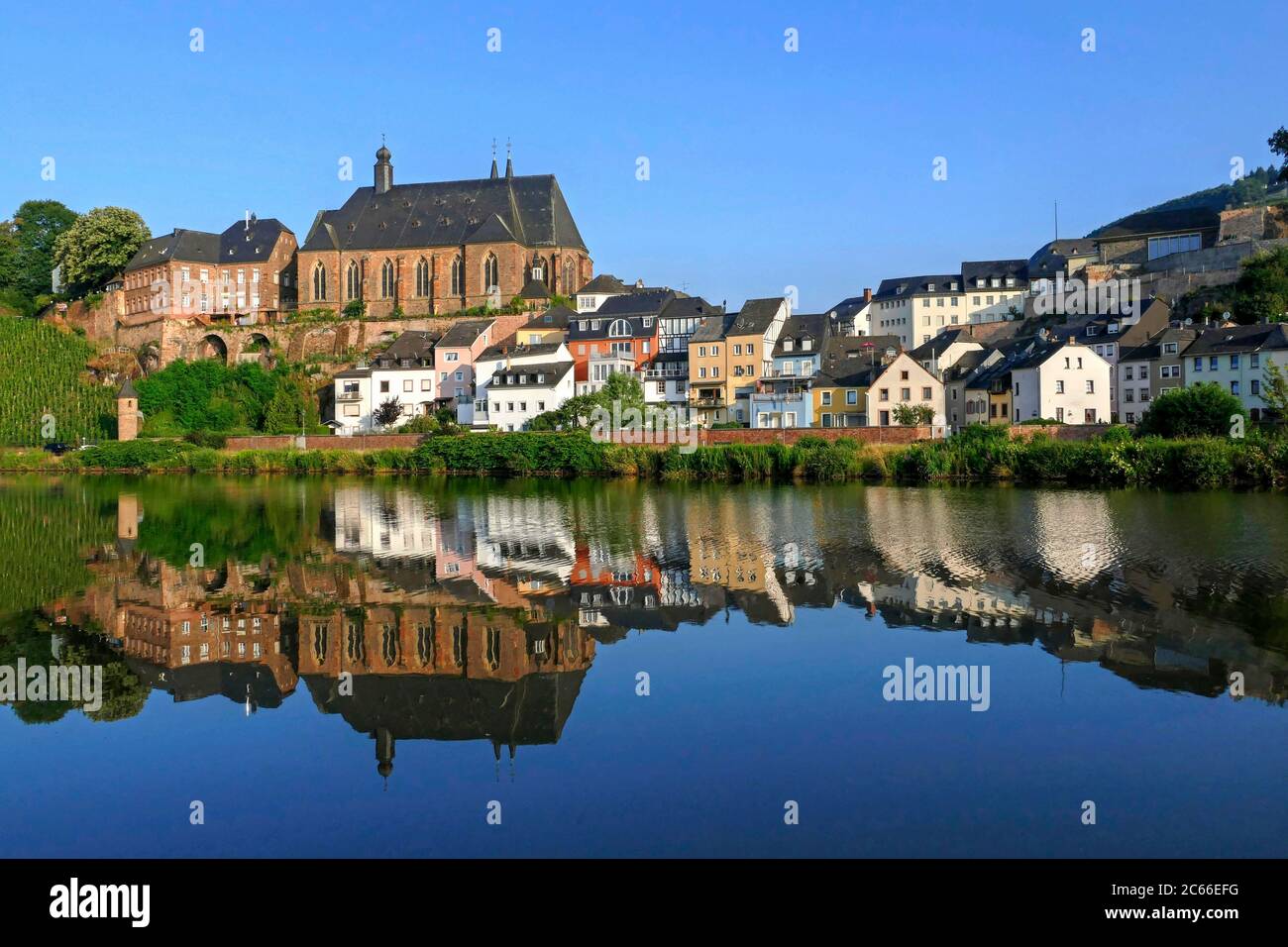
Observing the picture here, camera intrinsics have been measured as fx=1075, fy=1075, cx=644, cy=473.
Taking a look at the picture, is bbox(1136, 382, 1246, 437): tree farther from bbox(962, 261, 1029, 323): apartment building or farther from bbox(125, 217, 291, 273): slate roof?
bbox(125, 217, 291, 273): slate roof

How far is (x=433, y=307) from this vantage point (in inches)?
3342

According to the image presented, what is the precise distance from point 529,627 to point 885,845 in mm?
9172

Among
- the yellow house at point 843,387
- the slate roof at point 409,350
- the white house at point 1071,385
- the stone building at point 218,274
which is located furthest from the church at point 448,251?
the white house at point 1071,385

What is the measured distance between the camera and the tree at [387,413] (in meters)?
72.8

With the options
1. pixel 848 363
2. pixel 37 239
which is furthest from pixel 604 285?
pixel 37 239

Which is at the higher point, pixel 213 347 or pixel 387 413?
pixel 213 347

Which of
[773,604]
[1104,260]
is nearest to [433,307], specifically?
[1104,260]

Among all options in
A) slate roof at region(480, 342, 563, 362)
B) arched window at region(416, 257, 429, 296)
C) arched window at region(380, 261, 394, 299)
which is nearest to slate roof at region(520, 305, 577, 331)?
slate roof at region(480, 342, 563, 362)

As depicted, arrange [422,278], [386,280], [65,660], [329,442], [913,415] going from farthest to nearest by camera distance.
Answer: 1. [386,280]
2. [422,278]
3. [329,442]
4. [913,415]
5. [65,660]

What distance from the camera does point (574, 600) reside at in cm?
1950

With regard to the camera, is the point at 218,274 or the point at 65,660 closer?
the point at 65,660

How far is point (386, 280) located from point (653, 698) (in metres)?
78.7

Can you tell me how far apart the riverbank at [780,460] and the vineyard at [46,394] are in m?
5.22

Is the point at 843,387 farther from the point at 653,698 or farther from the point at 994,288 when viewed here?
the point at 653,698
